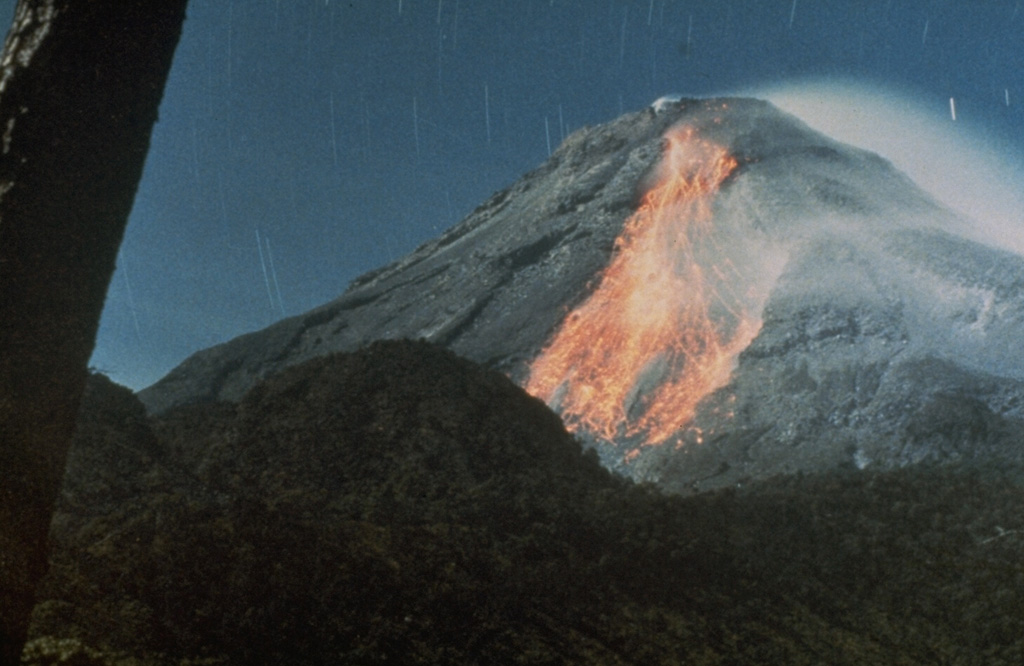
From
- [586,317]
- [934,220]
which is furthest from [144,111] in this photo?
[934,220]

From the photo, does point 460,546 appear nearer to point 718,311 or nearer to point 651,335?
point 651,335

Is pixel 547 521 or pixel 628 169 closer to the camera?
pixel 547 521

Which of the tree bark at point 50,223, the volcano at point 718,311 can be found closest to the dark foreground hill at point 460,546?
the tree bark at point 50,223

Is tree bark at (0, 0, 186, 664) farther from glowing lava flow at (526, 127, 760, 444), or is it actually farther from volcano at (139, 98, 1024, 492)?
glowing lava flow at (526, 127, 760, 444)

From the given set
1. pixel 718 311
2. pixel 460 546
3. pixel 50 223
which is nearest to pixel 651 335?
pixel 718 311

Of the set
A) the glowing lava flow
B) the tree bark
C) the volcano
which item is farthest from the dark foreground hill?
the glowing lava flow

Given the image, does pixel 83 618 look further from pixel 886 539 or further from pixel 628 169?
pixel 628 169
